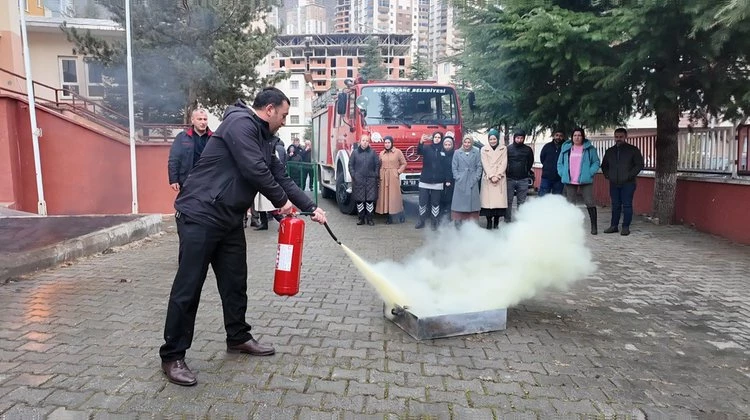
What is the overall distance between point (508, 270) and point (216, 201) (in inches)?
112

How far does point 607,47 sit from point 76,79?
16.9 metres

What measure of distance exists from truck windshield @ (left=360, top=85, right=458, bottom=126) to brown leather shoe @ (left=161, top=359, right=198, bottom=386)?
27.6 ft

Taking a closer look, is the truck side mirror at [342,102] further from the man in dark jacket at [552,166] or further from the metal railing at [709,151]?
the metal railing at [709,151]

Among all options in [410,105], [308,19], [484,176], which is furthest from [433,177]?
[308,19]

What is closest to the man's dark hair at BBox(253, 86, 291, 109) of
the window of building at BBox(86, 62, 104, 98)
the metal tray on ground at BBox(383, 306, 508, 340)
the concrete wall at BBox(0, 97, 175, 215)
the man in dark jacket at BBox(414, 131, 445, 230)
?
the metal tray on ground at BBox(383, 306, 508, 340)

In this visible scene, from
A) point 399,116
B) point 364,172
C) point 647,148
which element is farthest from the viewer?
point 399,116

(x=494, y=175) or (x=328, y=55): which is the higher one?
(x=328, y=55)

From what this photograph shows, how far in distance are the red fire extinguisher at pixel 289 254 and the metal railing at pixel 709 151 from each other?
25.8ft

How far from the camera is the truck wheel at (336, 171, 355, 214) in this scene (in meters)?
12.4

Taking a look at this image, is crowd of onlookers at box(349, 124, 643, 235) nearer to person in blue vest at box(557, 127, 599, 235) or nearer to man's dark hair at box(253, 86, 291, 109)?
person in blue vest at box(557, 127, 599, 235)

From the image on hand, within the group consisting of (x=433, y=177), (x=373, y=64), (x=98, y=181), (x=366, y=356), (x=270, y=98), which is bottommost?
(x=366, y=356)

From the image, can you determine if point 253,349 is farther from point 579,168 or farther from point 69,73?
point 69,73

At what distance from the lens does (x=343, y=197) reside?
Answer: 41.5ft

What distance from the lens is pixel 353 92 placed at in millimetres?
11820
